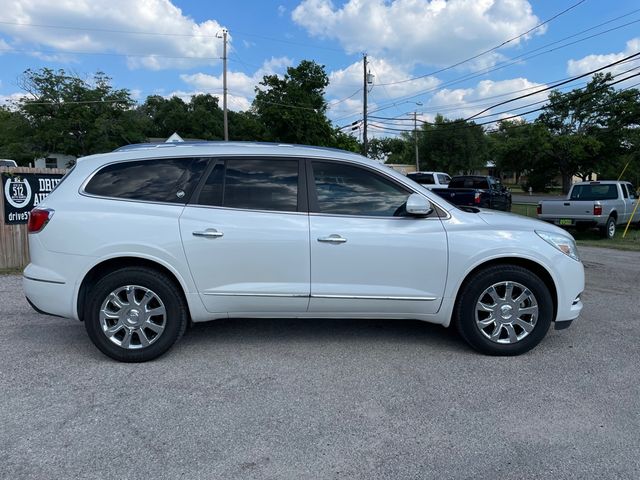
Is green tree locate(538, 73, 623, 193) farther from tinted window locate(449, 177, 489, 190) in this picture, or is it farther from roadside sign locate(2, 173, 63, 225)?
roadside sign locate(2, 173, 63, 225)

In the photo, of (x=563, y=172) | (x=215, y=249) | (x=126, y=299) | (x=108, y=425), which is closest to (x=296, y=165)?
(x=215, y=249)

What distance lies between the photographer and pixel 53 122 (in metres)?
35.2

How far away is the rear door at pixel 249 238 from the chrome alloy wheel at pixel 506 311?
5.03 feet

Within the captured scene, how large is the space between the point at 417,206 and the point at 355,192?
1.78 ft

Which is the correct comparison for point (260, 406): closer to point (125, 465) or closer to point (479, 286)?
point (125, 465)

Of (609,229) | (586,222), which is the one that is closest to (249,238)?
(586,222)

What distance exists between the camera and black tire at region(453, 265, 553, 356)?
13.0ft

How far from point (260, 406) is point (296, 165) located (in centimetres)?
199

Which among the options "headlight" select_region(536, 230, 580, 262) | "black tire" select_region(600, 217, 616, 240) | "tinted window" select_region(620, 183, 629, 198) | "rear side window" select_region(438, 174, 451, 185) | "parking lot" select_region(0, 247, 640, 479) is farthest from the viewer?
"rear side window" select_region(438, 174, 451, 185)

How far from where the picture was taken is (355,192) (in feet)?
13.1

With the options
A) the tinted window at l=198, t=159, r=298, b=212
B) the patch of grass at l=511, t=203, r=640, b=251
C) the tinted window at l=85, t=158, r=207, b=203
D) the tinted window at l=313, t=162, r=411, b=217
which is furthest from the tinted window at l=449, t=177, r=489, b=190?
the tinted window at l=85, t=158, r=207, b=203

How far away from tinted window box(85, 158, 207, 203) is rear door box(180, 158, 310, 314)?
0.44 feet

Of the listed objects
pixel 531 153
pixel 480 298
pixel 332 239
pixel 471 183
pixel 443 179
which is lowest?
A: pixel 480 298

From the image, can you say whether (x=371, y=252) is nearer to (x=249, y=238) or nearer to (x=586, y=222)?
(x=249, y=238)
